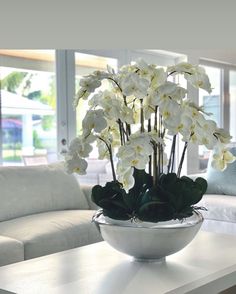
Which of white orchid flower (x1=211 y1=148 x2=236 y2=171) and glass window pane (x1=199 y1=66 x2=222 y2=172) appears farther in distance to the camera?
glass window pane (x1=199 y1=66 x2=222 y2=172)

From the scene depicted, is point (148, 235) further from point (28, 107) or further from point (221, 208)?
point (28, 107)

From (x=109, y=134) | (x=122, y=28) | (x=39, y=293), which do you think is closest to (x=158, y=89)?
(x=109, y=134)

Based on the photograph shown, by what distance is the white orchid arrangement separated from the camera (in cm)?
141

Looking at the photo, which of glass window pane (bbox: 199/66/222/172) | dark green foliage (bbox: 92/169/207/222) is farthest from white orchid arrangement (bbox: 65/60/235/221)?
glass window pane (bbox: 199/66/222/172)

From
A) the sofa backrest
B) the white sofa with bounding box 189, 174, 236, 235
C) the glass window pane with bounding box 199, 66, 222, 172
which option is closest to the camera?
the sofa backrest

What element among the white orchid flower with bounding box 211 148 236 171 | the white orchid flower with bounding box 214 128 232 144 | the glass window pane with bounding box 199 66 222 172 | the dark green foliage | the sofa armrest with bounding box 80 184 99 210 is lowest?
the sofa armrest with bounding box 80 184 99 210

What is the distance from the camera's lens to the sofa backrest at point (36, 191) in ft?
9.43

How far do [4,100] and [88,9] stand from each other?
367cm

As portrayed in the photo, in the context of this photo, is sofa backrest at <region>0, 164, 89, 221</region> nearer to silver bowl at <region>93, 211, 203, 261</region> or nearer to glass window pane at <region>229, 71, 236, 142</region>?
silver bowl at <region>93, 211, 203, 261</region>

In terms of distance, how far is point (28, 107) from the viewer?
4168mm

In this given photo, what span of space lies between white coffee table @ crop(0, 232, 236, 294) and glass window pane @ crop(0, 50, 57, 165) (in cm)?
246

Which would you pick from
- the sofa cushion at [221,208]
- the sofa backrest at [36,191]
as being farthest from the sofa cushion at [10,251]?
the sofa cushion at [221,208]

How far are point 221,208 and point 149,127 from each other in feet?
6.44

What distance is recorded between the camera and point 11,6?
423mm
